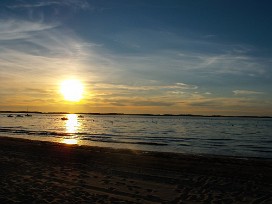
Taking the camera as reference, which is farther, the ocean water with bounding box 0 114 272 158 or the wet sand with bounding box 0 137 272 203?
the ocean water with bounding box 0 114 272 158

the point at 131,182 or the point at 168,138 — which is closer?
the point at 131,182

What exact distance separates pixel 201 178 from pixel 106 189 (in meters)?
4.46

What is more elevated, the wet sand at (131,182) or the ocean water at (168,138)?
the wet sand at (131,182)

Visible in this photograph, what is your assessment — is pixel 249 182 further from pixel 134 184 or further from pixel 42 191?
pixel 42 191

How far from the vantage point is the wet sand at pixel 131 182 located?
981cm

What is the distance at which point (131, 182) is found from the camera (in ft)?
39.7

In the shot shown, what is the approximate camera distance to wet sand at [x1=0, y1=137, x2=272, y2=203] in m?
9.81

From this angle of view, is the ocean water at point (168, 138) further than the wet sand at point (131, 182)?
Yes

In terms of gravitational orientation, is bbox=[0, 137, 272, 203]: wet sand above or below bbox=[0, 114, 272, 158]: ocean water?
above

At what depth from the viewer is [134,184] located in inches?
463

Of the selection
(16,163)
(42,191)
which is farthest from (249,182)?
(16,163)

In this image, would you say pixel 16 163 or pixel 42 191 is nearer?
pixel 42 191

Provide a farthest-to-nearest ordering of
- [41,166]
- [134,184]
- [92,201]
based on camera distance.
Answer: [41,166] < [134,184] < [92,201]

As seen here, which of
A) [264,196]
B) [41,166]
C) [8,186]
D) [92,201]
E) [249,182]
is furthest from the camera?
[41,166]
